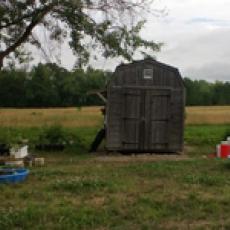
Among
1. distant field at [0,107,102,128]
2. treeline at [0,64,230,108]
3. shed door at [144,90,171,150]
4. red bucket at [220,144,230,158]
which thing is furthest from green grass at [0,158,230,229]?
distant field at [0,107,102,128]

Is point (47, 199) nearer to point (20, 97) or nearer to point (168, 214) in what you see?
point (168, 214)

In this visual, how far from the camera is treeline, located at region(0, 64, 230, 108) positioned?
1889 cm

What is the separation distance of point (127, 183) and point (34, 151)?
29.4 feet

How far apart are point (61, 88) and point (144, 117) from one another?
53.8 ft

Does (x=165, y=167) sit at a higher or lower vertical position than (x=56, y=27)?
lower

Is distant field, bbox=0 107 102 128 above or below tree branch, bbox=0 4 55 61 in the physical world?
below

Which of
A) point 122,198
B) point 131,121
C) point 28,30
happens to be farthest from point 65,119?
point 122,198

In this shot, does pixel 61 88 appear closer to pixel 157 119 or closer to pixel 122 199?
pixel 157 119

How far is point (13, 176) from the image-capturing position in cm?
1034

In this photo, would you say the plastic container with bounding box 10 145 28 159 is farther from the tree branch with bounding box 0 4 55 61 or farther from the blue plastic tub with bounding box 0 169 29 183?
the blue plastic tub with bounding box 0 169 29 183

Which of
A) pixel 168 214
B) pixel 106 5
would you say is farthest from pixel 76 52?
pixel 168 214

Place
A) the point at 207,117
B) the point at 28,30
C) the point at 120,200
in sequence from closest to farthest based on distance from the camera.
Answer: the point at 120,200 → the point at 28,30 → the point at 207,117

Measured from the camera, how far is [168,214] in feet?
24.9

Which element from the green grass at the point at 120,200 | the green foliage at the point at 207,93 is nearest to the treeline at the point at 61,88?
the green foliage at the point at 207,93
